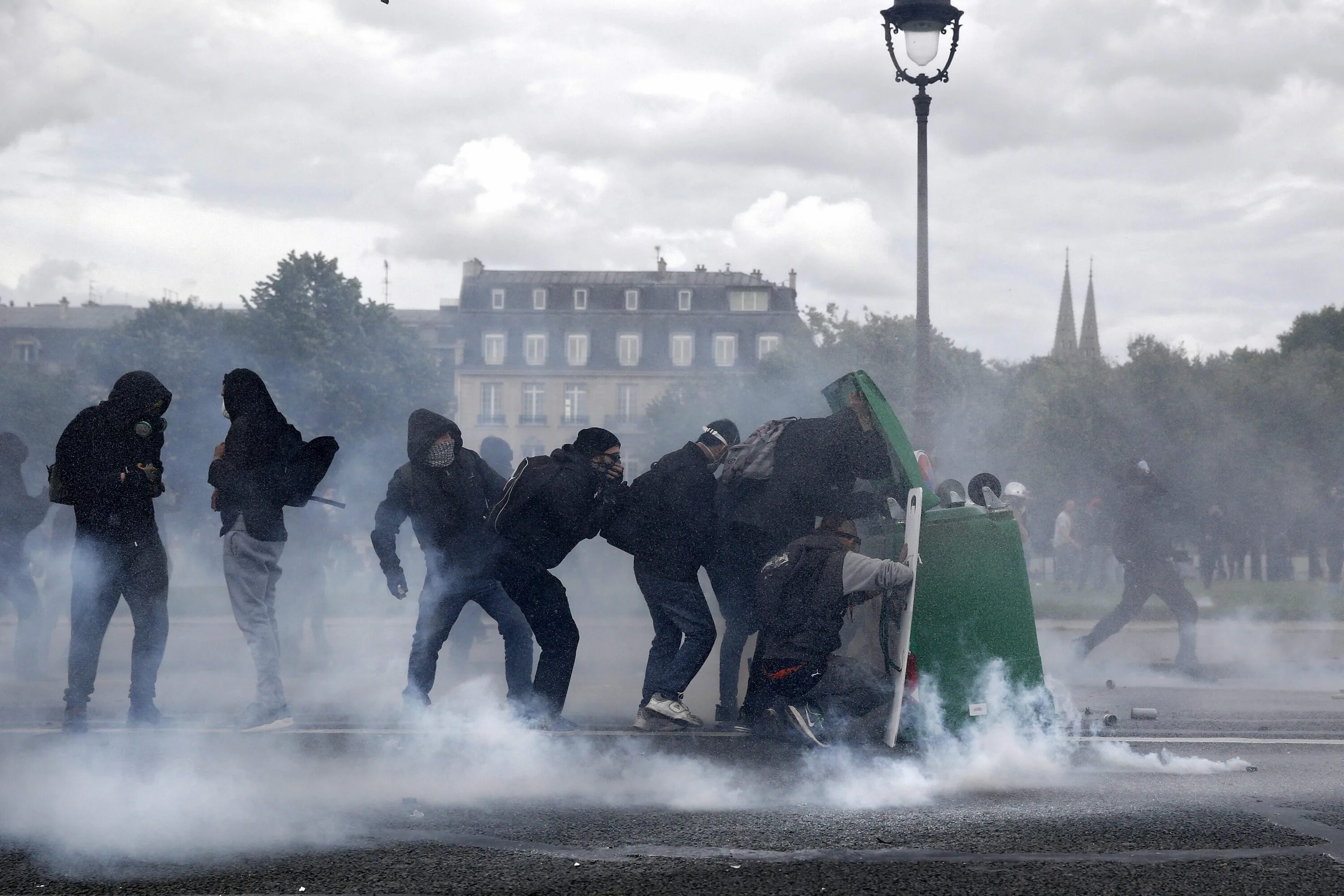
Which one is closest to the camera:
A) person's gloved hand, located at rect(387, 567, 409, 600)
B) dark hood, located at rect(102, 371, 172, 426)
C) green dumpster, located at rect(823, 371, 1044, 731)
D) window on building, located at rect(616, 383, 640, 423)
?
green dumpster, located at rect(823, 371, 1044, 731)

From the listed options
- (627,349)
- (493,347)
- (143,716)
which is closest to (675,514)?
(143,716)

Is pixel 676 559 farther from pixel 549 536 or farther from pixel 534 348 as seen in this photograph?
pixel 534 348

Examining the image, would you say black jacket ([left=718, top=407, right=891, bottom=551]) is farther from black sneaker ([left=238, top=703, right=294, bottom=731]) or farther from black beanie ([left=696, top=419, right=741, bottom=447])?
black sneaker ([left=238, top=703, right=294, bottom=731])

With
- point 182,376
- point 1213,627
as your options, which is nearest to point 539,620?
point 1213,627

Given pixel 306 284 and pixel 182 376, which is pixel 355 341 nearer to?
pixel 306 284

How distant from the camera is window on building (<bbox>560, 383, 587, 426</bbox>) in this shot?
2552 inches

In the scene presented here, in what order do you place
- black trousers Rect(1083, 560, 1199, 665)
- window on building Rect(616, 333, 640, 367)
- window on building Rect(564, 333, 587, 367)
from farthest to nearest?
1. window on building Rect(564, 333, 587, 367)
2. window on building Rect(616, 333, 640, 367)
3. black trousers Rect(1083, 560, 1199, 665)

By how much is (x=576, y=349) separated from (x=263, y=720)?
198 feet

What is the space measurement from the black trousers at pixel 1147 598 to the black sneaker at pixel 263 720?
5732 mm

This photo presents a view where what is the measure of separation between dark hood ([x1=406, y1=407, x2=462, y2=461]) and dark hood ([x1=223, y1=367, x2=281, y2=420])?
25.6 inches

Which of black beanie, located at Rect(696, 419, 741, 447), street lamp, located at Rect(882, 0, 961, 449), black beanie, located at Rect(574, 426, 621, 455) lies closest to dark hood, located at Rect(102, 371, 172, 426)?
black beanie, located at Rect(574, 426, 621, 455)

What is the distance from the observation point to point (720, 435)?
654 cm

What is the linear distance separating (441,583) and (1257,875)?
392 centimetres

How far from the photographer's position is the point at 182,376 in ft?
106
